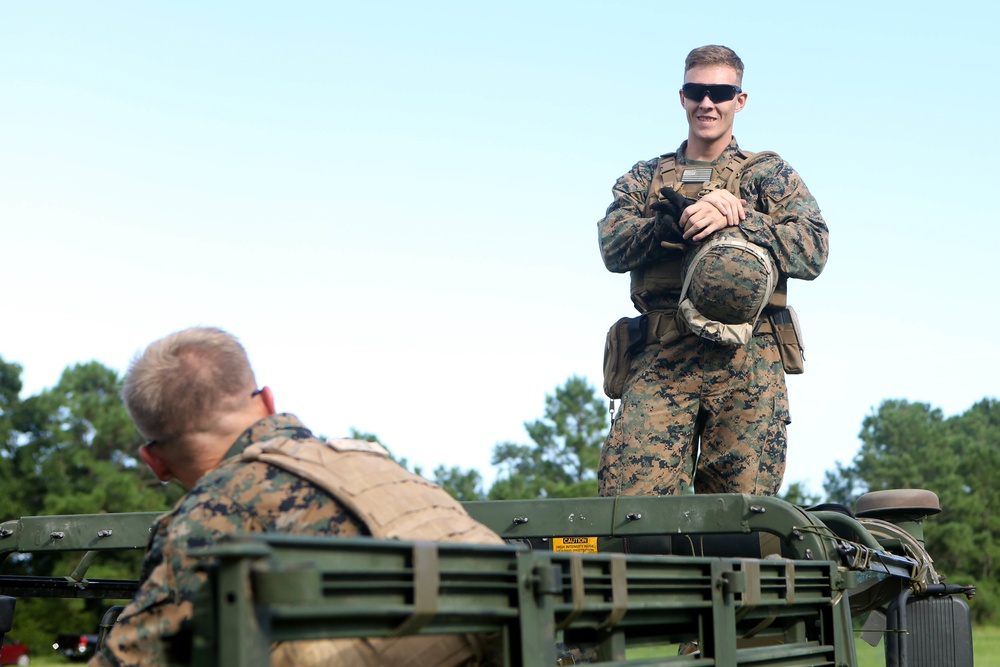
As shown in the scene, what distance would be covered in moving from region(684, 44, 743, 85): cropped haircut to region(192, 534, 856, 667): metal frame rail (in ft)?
7.98

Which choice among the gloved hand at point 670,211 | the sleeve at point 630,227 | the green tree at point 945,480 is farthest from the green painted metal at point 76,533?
the green tree at point 945,480

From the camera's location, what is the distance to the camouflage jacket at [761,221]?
4.98 m

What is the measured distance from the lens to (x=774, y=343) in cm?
530

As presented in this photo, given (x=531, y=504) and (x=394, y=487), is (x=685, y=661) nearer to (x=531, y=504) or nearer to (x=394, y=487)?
(x=394, y=487)

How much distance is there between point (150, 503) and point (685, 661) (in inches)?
1341

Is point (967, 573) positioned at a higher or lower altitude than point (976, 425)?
lower

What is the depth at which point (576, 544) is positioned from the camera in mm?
4234

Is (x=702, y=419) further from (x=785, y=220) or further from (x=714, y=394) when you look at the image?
(x=785, y=220)

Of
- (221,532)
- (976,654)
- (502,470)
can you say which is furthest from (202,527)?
(502,470)

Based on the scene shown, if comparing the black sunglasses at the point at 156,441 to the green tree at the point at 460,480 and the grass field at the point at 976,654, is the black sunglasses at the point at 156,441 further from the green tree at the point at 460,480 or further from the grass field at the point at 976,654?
the green tree at the point at 460,480

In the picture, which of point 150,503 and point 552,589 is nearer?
point 552,589

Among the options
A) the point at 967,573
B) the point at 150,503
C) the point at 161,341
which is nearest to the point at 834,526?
the point at 161,341

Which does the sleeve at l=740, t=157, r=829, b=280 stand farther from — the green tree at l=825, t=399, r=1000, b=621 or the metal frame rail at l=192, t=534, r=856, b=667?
the green tree at l=825, t=399, r=1000, b=621

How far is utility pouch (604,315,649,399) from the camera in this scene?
5340 mm
